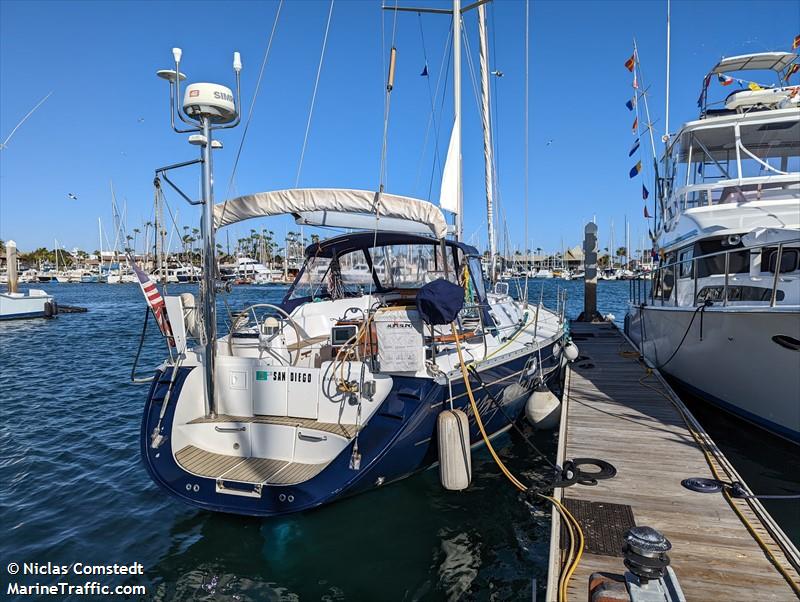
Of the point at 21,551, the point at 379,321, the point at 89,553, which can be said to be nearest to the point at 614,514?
the point at 379,321

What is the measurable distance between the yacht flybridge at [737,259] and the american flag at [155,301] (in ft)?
23.2

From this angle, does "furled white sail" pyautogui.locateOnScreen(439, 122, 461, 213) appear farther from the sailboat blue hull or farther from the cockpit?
the sailboat blue hull

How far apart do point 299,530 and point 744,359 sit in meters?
6.48

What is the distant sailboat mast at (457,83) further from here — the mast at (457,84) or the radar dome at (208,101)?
the radar dome at (208,101)

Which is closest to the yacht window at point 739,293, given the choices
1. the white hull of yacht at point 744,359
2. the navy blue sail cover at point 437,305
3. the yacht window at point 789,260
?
the white hull of yacht at point 744,359

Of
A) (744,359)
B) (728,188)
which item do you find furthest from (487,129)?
(744,359)

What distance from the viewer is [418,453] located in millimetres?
4949

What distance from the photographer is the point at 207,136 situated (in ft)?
16.3

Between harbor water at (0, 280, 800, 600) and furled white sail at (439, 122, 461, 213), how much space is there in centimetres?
382

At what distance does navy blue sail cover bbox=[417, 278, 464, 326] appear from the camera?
202 inches

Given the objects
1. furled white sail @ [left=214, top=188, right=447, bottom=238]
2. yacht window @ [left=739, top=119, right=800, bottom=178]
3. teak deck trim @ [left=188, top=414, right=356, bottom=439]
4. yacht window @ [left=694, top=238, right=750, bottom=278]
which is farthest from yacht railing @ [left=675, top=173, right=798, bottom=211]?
teak deck trim @ [left=188, top=414, right=356, bottom=439]

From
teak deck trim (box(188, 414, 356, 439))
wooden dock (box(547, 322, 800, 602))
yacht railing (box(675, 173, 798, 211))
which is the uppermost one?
yacht railing (box(675, 173, 798, 211))

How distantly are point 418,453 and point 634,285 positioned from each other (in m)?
11.3

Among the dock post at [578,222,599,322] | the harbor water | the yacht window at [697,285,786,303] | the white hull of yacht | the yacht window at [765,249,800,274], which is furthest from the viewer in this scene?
the dock post at [578,222,599,322]
